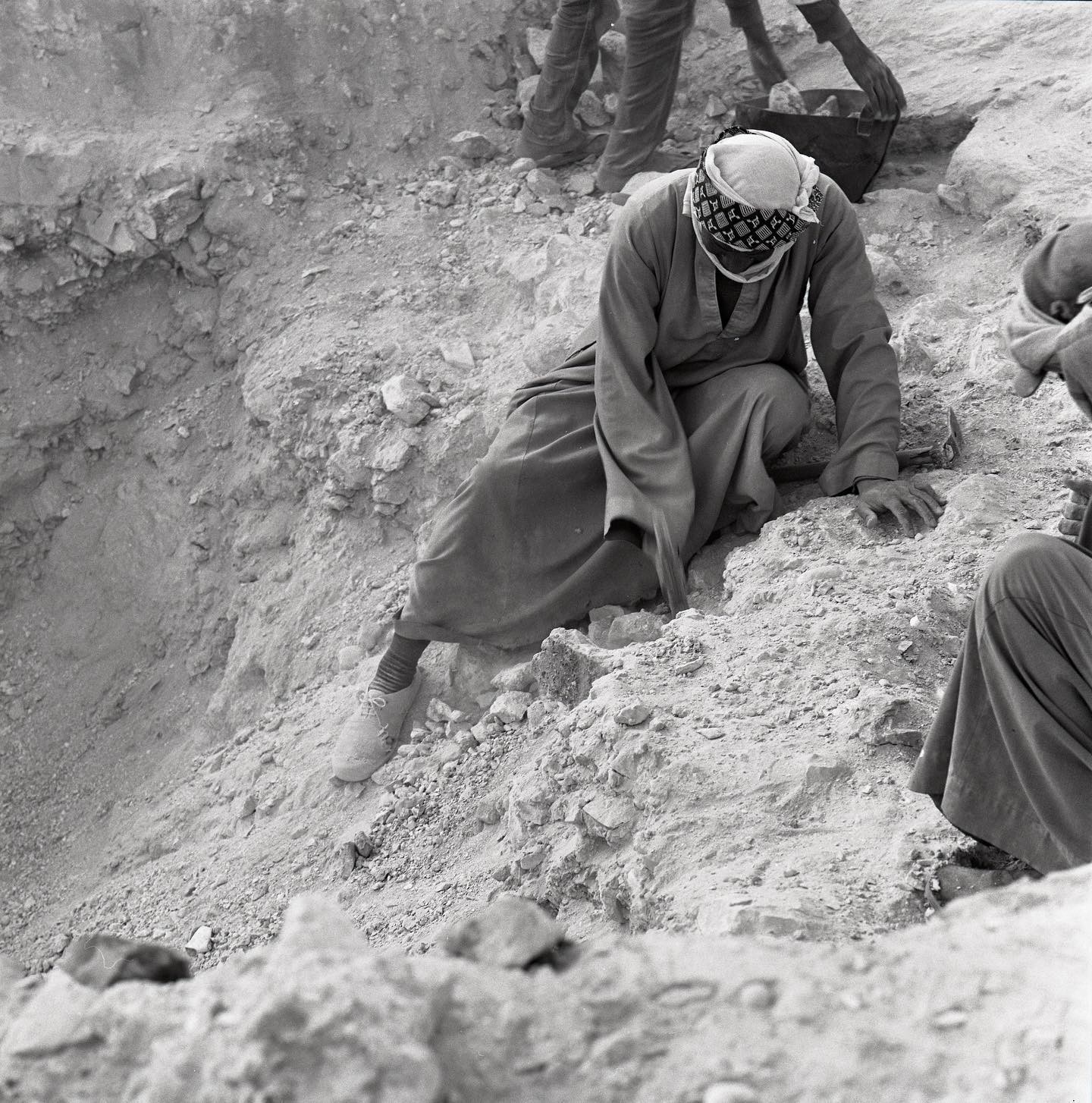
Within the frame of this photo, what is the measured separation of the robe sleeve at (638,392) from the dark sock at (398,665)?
76 cm

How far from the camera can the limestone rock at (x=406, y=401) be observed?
4.43 m

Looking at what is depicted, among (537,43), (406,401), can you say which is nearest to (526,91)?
(537,43)

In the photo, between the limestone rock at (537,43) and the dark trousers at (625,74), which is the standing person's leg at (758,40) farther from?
the limestone rock at (537,43)

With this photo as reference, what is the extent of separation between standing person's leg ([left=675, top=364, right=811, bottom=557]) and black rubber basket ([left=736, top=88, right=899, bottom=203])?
157 cm

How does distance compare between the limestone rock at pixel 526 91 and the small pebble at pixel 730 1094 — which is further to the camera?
the limestone rock at pixel 526 91

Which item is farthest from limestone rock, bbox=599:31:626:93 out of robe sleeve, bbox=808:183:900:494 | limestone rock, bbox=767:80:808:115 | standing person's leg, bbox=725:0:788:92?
robe sleeve, bbox=808:183:900:494

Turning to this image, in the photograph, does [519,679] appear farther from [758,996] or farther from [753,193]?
[758,996]

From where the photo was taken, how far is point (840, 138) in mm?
4707

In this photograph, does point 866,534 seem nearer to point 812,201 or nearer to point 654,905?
point 812,201

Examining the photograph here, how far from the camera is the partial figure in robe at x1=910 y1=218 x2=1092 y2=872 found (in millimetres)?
1954

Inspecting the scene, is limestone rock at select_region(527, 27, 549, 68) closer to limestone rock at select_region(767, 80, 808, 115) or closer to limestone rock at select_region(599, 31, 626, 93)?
limestone rock at select_region(599, 31, 626, 93)

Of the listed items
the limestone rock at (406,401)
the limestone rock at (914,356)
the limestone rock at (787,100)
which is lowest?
the limestone rock at (914,356)

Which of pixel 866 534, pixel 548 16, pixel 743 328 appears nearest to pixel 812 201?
pixel 743 328

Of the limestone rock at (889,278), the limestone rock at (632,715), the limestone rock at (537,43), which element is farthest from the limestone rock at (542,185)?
the limestone rock at (632,715)
